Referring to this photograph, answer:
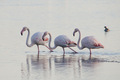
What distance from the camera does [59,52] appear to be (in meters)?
18.5

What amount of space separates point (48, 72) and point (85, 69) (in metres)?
1.14

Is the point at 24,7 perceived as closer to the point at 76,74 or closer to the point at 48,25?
the point at 48,25

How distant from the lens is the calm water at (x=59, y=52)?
13719 millimetres

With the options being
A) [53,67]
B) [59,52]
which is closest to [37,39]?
[59,52]

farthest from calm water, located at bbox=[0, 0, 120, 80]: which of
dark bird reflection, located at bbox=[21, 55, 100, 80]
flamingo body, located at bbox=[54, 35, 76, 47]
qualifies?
flamingo body, located at bbox=[54, 35, 76, 47]

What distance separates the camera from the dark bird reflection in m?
13.4

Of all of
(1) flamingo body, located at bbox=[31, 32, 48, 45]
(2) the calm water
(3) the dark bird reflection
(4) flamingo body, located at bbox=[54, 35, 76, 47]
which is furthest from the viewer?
(1) flamingo body, located at bbox=[31, 32, 48, 45]

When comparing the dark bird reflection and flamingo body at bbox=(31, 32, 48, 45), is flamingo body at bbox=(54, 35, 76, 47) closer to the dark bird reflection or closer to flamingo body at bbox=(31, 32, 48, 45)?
flamingo body at bbox=(31, 32, 48, 45)

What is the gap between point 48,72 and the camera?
1396 centimetres

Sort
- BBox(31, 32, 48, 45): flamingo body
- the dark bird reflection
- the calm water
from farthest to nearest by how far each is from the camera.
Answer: BBox(31, 32, 48, 45): flamingo body
the calm water
the dark bird reflection

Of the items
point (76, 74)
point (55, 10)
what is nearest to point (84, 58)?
point (76, 74)

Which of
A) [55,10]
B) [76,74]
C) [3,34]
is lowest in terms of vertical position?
[76,74]

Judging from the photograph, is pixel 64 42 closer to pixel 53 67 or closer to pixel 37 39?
pixel 37 39

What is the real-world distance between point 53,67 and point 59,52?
3625 mm
